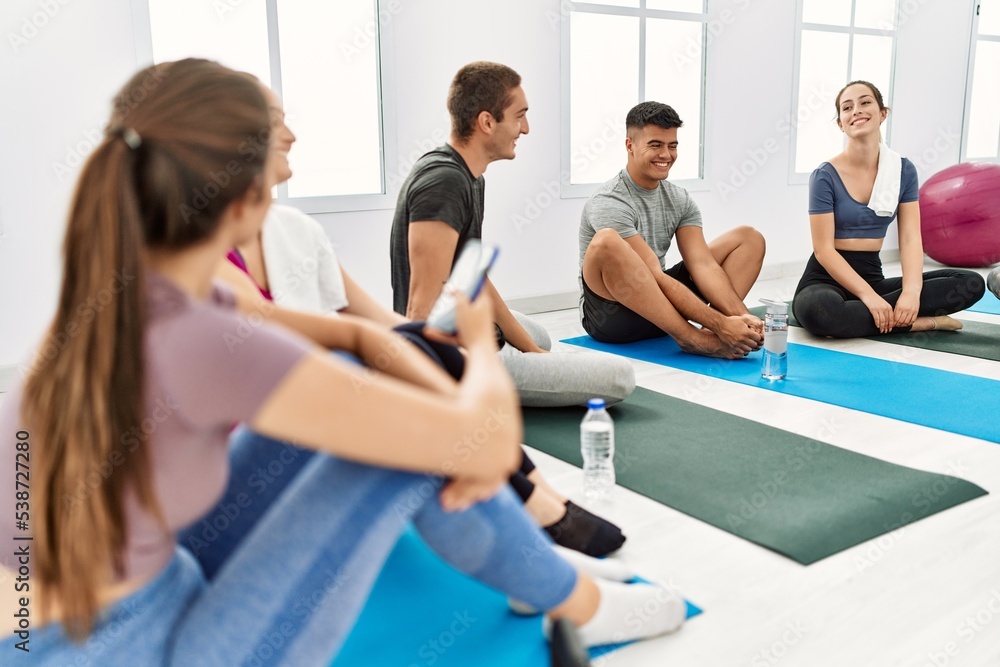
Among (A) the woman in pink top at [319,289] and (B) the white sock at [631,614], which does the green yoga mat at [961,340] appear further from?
(B) the white sock at [631,614]

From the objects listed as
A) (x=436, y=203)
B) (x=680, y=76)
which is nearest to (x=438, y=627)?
(x=436, y=203)

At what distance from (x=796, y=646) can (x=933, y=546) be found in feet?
Result: 1.70

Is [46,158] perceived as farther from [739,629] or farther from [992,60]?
[992,60]

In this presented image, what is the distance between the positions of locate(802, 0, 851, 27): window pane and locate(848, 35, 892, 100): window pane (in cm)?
17

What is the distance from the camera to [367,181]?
3.86 m

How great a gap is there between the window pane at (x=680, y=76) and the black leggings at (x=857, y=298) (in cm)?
145

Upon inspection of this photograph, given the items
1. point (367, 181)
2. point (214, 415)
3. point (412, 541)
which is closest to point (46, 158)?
point (367, 181)

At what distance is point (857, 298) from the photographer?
354 centimetres

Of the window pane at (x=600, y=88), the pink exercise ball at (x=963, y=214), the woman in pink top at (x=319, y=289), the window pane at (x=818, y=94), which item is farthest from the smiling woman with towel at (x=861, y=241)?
the woman in pink top at (x=319, y=289)

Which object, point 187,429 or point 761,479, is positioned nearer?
point 187,429

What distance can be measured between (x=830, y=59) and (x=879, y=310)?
2.54m

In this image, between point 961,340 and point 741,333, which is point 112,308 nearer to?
point 741,333

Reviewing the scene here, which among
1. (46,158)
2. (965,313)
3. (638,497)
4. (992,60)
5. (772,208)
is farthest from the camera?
(992,60)

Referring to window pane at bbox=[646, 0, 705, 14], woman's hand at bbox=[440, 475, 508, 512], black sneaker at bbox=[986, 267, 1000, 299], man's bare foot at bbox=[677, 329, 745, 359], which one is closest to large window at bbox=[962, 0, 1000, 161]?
window pane at bbox=[646, 0, 705, 14]
